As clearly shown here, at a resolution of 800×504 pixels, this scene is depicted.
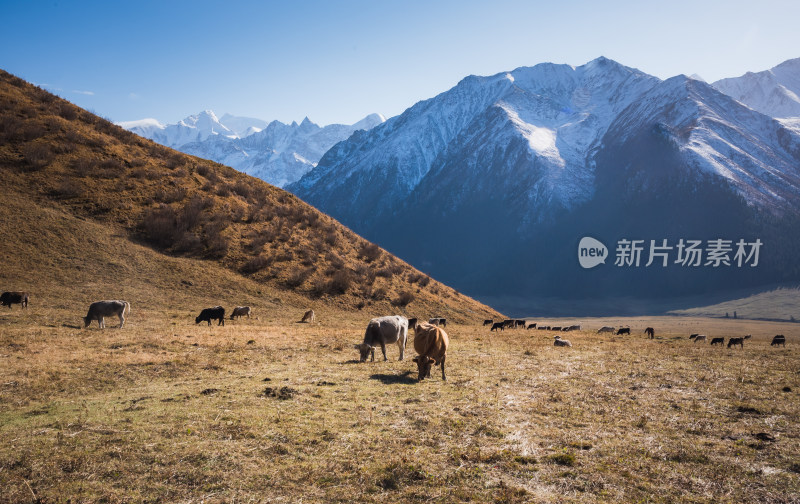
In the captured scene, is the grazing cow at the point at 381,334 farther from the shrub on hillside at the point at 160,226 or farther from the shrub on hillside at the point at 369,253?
the shrub on hillside at the point at 369,253

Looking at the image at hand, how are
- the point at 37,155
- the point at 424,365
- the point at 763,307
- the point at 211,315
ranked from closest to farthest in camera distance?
1. the point at 424,365
2. the point at 211,315
3. the point at 37,155
4. the point at 763,307

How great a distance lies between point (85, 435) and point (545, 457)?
37.5ft

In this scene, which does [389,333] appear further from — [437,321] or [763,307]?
[763,307]

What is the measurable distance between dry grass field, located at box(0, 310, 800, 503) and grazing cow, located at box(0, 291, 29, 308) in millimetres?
10359

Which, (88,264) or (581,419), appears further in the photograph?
(88,264)

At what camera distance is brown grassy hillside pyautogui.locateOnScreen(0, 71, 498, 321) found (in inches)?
1631

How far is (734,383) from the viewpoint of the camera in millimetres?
18359

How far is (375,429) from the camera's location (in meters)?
11.7

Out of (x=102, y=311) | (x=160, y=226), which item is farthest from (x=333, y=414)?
(x=160, y=226)

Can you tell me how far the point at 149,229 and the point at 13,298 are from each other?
21496 mm

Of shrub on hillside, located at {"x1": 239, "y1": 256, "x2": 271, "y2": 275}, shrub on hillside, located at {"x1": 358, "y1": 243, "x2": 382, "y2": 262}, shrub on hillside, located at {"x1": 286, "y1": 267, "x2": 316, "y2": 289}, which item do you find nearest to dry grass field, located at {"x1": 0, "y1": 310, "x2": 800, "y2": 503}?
shrub on hillside, located at {"x1": 239, "y1": 256, "x2": 271, "y2": 275}

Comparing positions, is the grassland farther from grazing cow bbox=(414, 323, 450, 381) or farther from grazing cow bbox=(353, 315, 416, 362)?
grazing cow bbox=(414, 323, 450, 381)

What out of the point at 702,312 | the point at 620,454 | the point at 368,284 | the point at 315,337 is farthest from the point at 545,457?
the point at 702,312

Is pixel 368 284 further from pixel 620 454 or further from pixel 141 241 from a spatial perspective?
pixel 620 454
